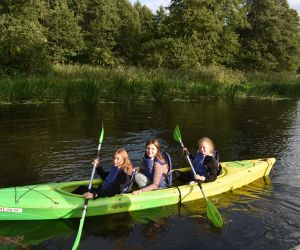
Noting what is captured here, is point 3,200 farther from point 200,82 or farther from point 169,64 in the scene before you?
point 169,64

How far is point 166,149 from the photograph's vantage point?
10141 millimetres

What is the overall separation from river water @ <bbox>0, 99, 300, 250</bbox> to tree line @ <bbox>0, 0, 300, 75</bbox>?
8.82 meters

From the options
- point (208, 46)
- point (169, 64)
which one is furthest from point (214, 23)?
point (169, 64)

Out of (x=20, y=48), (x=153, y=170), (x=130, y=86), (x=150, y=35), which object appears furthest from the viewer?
(x=150, y=35)

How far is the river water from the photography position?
17.9ft

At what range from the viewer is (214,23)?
34.4 metres

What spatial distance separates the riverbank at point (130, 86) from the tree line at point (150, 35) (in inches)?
130

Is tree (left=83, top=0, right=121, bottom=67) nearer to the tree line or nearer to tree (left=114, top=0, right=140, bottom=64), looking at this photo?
the tree line

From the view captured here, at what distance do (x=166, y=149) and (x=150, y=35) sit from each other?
27.2 metres

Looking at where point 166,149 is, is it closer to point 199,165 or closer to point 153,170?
point 199,165

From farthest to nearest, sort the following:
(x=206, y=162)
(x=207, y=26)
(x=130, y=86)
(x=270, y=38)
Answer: (x=270, y=38) < (x=207, y=26) < (x=130, y=86) < (x=206, y=162)

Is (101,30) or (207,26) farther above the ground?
(207,26)

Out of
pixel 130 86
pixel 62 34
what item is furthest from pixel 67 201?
pixel 62 34

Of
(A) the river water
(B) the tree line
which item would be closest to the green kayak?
(A) the river water
